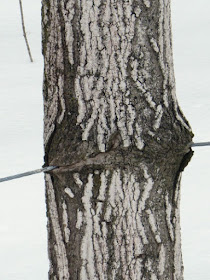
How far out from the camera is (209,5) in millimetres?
9188

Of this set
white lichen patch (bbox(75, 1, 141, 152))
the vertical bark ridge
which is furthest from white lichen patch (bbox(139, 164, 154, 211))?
white lichen patch (bbox(75, 1, 141, 152))

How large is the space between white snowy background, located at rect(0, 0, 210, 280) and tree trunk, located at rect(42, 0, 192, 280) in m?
1.67

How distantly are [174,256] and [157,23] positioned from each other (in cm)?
63

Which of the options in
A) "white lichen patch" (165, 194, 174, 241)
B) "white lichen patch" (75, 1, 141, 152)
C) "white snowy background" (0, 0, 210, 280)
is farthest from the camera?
"white snowy background" (0, 0, 210, 280)

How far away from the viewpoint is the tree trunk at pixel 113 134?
1.72 metres

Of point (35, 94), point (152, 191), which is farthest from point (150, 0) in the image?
point (35, 94)

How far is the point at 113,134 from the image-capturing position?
1.74 m

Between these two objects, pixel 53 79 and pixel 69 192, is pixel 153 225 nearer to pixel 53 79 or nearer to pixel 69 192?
pixel 69 192

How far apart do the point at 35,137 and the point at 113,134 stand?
147 inches

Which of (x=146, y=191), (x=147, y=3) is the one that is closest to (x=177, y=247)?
(x=146, y=191)

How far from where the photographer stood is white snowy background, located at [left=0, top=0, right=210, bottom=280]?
370cm

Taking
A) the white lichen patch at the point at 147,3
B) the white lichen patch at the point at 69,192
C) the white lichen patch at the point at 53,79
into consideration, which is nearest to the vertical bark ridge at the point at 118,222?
the white lichen patch at the point at 69,192

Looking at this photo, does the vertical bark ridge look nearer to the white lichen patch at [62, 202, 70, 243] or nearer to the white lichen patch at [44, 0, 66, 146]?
the white lichen patch at [62, 202, 70, 243]

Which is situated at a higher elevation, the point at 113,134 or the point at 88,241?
the point at 113,134
